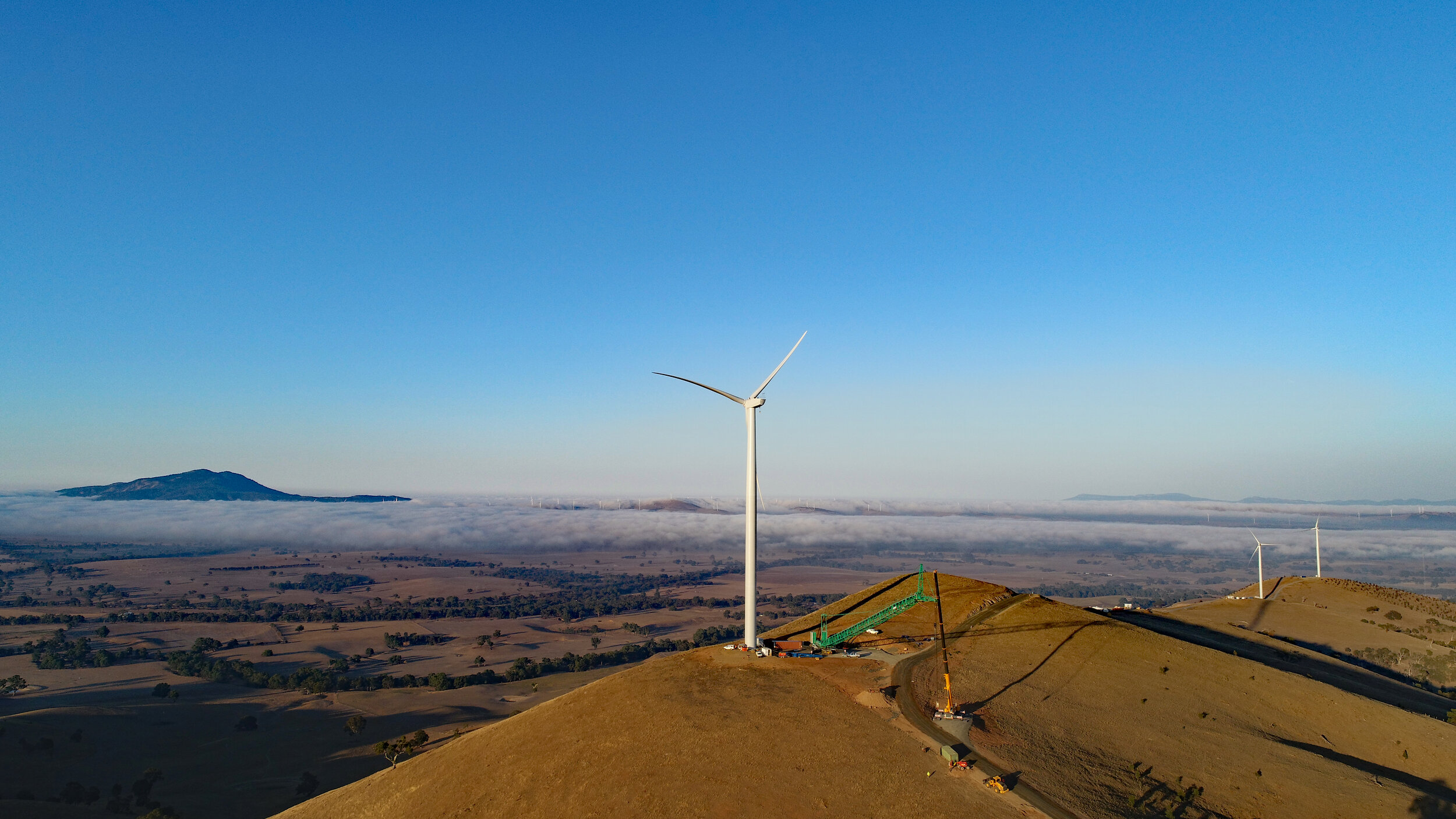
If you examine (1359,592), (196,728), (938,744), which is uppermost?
(938,744)

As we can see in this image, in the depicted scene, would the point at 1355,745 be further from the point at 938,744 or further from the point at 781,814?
the point at 781,814

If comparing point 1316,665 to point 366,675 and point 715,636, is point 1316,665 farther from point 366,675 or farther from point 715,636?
point 366,675

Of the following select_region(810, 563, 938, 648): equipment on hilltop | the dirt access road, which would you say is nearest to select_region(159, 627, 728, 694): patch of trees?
select_region(810, 563, 938, 648): equipment on hilltop

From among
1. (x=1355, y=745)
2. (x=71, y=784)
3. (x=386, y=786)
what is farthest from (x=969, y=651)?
(x=71, y=784)

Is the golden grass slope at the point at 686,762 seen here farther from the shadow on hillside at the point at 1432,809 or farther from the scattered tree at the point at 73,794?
the scattered tree at the point at 73,794

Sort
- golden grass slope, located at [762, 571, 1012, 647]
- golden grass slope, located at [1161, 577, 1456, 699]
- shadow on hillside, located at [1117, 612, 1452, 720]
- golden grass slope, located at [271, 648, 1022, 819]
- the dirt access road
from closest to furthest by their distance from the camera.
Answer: the dirt access road, golden grass slope, located at [271, 648, 1022, 819], shadow on hillside, located at [1117, 612, 1452, 720], golden grass slope, located at [762, 571, 1012, 647], golden grass slope, located at [1161, 577, 1456, 699]

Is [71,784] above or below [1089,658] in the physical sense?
below

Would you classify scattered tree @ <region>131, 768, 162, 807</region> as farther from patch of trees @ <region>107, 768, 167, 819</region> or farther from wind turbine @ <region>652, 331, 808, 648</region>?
wind turbine @ <region>652, 331, 808, 648</region>
